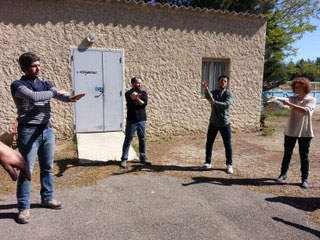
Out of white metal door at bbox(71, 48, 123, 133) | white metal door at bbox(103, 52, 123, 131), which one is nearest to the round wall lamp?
white metal door at bbox(71, 48, 123, 133)

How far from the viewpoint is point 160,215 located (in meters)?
3.20

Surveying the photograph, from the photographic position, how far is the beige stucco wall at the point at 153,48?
5.91 meters

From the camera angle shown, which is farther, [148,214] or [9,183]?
[9,183]

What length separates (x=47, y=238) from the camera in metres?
2.69

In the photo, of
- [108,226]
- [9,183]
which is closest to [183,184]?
[108,226]

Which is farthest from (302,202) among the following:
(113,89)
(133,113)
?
(113,89)

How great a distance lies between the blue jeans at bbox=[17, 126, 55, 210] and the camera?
293 cm

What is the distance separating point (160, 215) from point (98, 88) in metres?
4.25

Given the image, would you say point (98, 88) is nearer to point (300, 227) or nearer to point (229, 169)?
point (229, 169)

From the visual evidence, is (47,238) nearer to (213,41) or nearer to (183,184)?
(183,184)

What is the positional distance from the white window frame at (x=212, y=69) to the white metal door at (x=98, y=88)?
8.44 ft

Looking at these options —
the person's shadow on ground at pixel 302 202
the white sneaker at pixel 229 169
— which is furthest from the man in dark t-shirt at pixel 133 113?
the person's shadow on ground at pixel 302 202

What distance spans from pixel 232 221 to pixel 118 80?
4.69 m

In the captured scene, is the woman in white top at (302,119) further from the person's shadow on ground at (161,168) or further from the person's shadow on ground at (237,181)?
the person's shadow on ground at (161,168)
